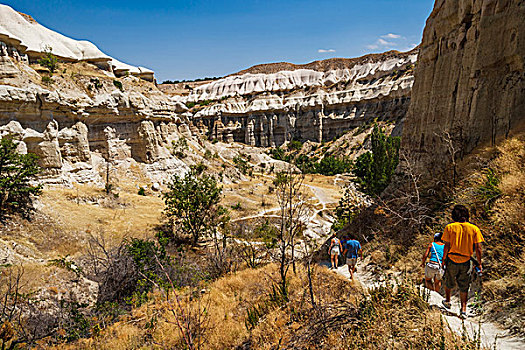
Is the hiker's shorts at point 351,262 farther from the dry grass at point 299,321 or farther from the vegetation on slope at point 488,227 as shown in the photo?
the dry grass at point 299,321

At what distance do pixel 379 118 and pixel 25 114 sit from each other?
59887 millimetres

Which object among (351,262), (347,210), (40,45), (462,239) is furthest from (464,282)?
(40,45)

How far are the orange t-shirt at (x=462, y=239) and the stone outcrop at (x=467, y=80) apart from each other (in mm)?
3852

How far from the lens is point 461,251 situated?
407 centimetres

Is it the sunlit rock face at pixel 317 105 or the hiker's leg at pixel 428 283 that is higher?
the sunlit rock face at pixel 317 105

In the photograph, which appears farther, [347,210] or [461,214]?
[347,210]

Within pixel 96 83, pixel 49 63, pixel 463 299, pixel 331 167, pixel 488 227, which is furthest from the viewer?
pixel 331 167

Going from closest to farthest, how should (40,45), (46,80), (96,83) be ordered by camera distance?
1. (46,80)
2. (40,45)
3. (96,83)

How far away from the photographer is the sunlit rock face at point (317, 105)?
63.4m

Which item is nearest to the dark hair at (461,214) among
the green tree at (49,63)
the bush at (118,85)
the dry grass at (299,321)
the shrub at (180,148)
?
the dry grass at (299,321)

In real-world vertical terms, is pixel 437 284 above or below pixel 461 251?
below

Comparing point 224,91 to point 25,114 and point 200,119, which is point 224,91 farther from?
point 25,114

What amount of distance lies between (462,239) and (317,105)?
231ft

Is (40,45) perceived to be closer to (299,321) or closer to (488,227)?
(299,321)
